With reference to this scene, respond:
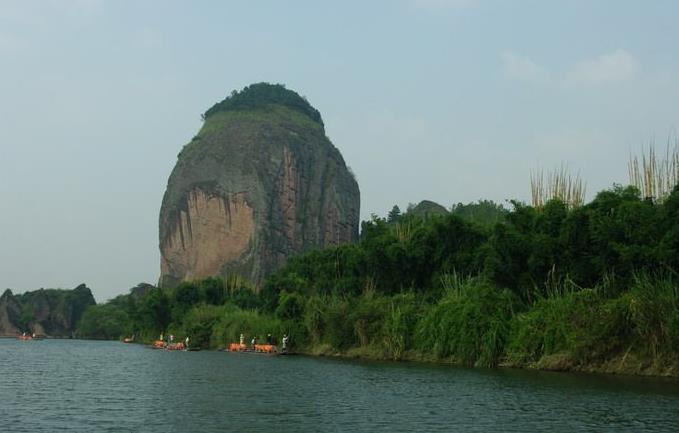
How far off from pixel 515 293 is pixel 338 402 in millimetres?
17321

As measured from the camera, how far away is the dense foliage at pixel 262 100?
4702 inches

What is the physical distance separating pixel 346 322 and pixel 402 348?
5.35 m

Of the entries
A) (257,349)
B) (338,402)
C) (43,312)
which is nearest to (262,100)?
(43,312)

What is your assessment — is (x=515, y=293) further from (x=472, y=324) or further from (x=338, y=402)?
(x=338, y=402)

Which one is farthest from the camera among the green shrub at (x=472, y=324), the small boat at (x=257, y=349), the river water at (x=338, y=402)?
the small boat at (x=257, y=349)

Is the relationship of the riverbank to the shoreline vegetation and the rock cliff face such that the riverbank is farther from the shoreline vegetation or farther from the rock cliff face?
the rock cliff face

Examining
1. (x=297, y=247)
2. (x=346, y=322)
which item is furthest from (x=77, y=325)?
(x=346, y=322)

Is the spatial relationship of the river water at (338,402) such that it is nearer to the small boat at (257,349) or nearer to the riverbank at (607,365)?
the riverbank at (607,365)

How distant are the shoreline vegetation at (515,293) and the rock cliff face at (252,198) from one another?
52.0 m

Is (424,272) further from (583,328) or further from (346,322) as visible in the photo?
(583,328)

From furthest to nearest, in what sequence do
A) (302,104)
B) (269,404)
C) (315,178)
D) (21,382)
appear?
1. (302,104)
2. (315,178)
3. (21,382)
4. (269,404)

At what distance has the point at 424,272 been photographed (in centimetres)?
4416

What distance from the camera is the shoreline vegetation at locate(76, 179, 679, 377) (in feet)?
93.9

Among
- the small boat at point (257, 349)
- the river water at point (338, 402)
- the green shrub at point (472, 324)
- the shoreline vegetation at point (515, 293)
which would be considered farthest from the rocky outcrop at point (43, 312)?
the green shrub at point (472, 324)
